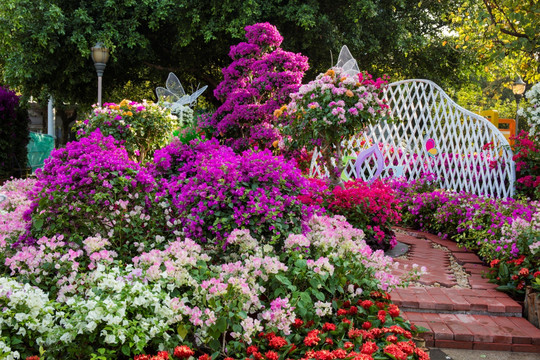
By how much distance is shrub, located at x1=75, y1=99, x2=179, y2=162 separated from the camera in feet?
21.5

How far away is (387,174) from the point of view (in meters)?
8.23

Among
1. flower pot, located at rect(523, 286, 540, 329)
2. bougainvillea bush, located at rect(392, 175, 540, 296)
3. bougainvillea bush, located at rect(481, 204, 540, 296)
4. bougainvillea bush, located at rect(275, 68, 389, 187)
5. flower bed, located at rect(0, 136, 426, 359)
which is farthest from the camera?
bougainvillea bush, located at rect(275, 68, 389, 187)

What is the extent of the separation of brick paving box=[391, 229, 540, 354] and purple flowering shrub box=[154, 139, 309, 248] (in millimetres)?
872

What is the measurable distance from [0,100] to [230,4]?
5394 millimetres

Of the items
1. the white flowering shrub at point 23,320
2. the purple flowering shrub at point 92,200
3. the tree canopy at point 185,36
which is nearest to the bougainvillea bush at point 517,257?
the purple flowering shrub at point 92,200

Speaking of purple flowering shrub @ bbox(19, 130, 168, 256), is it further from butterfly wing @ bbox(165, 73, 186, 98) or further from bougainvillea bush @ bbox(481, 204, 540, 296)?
butterfly wing @ bbox(165, 73, 186, 98)

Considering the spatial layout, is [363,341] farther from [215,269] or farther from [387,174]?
[387,174]

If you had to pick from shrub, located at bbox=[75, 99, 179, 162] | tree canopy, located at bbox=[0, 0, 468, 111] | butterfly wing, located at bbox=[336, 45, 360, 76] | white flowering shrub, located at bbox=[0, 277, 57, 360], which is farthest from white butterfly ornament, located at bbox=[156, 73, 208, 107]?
Result: white flowering shrub, located at bbox=[0, 277, 57, 360]

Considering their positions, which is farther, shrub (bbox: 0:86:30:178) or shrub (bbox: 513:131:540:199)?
shrub (bbox: 0:86:30:178)

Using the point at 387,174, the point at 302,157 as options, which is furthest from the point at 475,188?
the point at 302,157

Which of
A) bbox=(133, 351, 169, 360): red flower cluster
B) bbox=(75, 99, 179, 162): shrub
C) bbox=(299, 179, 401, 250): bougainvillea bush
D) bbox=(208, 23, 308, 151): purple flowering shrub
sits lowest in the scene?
bbox=(133, 351, 169, 360): red flower cluster

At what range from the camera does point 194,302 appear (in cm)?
234

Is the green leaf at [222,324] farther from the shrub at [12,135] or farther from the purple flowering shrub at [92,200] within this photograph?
the shrub at [12,135]

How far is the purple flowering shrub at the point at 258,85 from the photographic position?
24.8 feet
